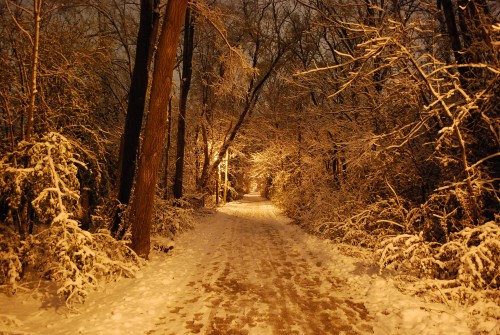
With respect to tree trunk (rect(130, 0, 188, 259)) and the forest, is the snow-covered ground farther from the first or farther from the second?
tree trunk (rect(130, 0, 188, 259))

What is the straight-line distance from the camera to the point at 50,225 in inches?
241

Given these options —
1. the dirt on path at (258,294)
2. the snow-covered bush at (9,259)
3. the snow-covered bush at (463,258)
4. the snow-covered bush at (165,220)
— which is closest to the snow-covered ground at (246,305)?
the dirt on path at (258,294)

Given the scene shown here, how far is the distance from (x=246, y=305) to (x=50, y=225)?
3.78m

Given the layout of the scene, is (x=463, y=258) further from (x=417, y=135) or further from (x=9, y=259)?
(x=9, y=259)

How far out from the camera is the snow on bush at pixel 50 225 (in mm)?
5668

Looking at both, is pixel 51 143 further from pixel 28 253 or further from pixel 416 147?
pixel 416 147

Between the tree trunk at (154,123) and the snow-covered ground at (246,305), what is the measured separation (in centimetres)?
122

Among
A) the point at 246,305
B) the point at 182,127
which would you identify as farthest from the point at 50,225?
the point at 182,127

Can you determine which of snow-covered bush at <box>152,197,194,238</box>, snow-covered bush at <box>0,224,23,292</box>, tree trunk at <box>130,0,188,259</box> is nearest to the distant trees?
tree trunk at <box>130,0,188,259</box>

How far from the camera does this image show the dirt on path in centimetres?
521

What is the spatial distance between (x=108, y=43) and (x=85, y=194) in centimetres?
580

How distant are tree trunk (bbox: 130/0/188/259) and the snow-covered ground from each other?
1.22 m

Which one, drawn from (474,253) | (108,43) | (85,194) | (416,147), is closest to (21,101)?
(85,194)

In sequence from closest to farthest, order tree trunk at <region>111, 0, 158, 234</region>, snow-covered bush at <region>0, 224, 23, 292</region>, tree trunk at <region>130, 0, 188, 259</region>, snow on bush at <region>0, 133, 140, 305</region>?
snow on bush at <region>0, 133, 140, 305</region> → snow-covered bush at <region>0, 224, 23, 292</region> → tree trunk at <region>130, 0, 188, 259</region> → tree trunk at <region>111, 0, 158, 234</region>
